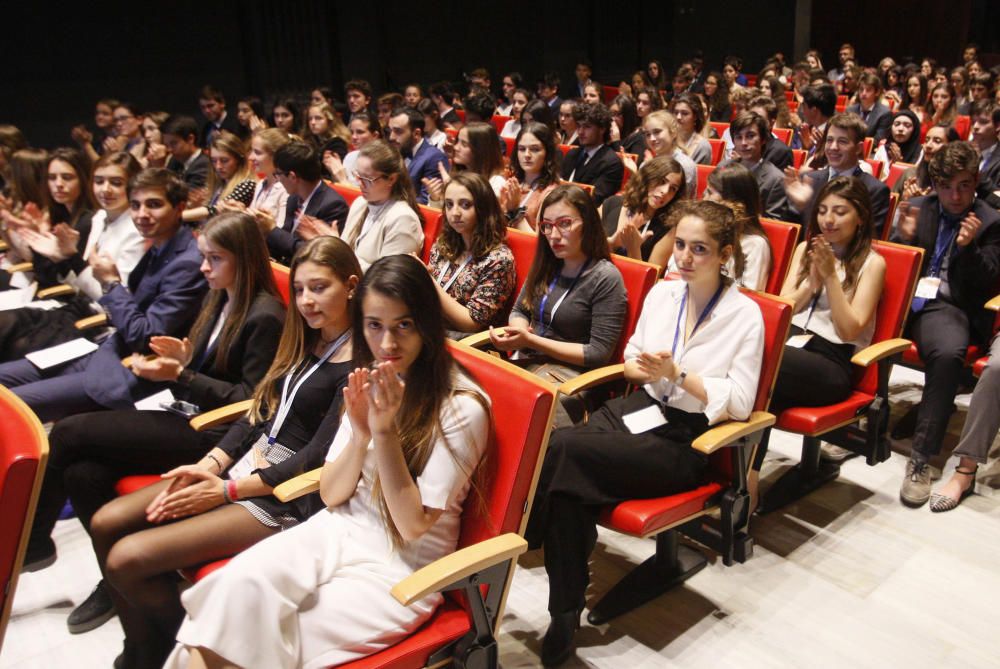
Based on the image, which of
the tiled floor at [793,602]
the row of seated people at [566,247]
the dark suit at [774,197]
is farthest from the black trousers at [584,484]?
the dark suit at [774,197]

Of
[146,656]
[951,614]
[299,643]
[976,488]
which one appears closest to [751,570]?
[951,614]

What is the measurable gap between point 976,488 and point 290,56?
9.37 meters

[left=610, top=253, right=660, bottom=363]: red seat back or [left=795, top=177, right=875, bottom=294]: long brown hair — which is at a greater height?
[left=795, top=177, right=875, bottom=294]: long brown hair

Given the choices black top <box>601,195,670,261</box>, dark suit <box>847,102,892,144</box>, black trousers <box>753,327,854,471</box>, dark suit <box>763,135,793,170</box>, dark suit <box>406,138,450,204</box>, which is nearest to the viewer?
black trousers <box>753,327,854,471</box>

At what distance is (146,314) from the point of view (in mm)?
3100

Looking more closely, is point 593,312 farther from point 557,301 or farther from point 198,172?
point 198,172

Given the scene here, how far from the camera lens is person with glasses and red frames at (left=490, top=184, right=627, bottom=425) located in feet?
9.35

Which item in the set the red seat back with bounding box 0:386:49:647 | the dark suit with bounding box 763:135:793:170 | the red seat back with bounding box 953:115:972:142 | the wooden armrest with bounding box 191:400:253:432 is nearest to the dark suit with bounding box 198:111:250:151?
the dark suit with bounding box 763:135:793:170

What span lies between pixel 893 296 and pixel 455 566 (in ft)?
6.68

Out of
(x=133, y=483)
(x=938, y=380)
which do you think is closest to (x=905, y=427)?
(x=938, y=380)

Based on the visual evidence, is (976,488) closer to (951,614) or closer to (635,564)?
(951,614)

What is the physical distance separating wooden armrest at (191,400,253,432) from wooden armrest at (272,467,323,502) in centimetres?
46

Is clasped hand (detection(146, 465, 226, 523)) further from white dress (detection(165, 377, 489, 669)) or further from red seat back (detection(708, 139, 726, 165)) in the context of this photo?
red seat back (detection(708, 139, 726, 165))

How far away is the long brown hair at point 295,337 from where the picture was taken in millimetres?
Answer: 2396
